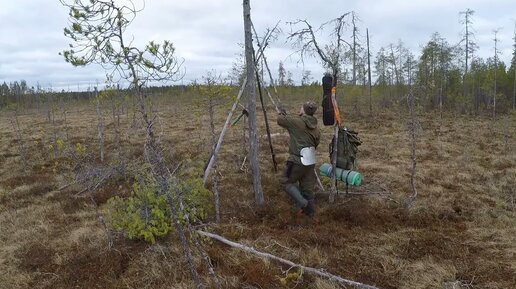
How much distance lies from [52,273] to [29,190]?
4.55 meters

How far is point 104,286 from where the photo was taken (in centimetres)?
416

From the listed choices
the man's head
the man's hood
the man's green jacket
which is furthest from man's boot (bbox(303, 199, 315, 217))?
the man's head

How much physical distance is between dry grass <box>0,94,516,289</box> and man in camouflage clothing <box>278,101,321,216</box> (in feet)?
1.05

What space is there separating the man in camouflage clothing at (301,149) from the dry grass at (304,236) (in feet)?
1.05

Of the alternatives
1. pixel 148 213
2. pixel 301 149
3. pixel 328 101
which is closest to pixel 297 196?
pixel 301 149

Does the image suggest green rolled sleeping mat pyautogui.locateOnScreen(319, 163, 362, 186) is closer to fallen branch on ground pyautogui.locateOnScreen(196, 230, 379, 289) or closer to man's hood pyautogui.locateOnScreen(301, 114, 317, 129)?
man's hood pyautogui.locateOnScreen(301, 114, 317, 129)

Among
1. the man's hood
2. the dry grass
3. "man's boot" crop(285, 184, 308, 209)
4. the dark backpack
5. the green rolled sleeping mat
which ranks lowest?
the dry grass

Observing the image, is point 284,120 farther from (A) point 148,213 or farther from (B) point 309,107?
(A) point 148,213

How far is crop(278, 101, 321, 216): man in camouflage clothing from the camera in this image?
18.8 feet

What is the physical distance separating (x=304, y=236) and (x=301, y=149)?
53.2 inches

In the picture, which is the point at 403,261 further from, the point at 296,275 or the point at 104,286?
the point at 104,286

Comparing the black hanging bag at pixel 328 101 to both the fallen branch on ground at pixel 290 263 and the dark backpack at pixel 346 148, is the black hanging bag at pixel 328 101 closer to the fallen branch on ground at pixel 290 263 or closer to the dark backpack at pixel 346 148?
the dark backpack at pixel 346 148

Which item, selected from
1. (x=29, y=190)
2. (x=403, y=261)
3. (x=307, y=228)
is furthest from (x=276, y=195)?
(x=29, y=190)

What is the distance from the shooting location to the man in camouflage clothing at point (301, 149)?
5.72m
